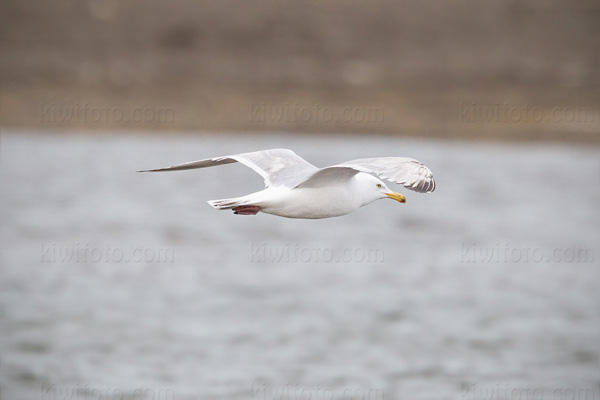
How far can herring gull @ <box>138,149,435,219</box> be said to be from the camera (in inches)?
377

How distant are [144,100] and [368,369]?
17381 mm

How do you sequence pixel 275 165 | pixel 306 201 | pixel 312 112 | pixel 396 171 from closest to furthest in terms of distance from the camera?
pixel 396 171 → pixel 306 201 → pixel 275 165 → pixel 312 112

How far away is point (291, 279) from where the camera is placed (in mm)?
25156

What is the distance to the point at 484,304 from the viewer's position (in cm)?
2389

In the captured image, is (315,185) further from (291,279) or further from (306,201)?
(291,279)

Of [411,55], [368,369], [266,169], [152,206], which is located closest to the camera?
[266,169]

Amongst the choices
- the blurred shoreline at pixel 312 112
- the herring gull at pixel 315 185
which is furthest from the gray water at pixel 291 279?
the herring gull at pixel 315 185

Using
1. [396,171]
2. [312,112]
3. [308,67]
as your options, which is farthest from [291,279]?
[396,171]

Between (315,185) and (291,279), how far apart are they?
1497cm

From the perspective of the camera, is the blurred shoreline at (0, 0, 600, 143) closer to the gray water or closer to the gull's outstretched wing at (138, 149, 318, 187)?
the gray water

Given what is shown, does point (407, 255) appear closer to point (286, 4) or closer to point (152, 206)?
point (152, 206)

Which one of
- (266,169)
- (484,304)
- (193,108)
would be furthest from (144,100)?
(266,169)

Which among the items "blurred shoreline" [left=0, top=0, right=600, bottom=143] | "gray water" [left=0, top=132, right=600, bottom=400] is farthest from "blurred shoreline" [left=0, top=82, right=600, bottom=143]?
"gray water" [left=0, top=132, right=600, bottom=400]

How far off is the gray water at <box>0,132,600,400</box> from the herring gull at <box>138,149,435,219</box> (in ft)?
24.6
